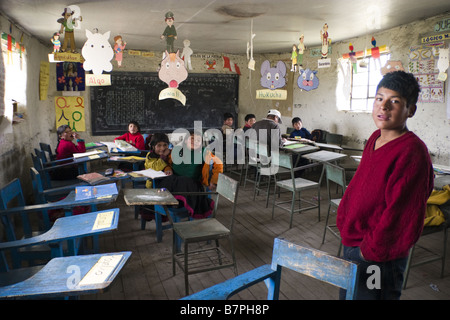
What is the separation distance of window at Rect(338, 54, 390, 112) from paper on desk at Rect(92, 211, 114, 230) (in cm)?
479

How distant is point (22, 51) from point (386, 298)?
494cm

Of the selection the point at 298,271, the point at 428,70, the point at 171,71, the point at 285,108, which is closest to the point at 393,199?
the point at 298,271

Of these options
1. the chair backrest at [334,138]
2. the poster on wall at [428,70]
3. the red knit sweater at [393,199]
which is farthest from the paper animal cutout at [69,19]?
the chair backrest at [334,138]

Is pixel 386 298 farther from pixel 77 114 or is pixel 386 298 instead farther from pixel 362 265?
pixel 77 114

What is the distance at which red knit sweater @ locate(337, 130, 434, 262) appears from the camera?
48.3 inches

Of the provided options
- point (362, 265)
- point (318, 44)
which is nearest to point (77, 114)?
point (318, 44)

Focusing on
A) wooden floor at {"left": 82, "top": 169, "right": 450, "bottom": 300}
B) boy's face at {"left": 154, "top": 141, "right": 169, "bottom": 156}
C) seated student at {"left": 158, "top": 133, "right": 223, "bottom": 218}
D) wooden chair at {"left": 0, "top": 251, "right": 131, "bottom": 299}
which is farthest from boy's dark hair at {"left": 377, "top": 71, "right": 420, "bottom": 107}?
boy's face at {"left": 154, "top": 141, "right": 169, "bottom": 156}

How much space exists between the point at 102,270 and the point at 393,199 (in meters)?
1.18

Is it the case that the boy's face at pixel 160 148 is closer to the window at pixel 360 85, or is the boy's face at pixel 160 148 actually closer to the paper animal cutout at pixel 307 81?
the paper animal cutout at pixel 307 81

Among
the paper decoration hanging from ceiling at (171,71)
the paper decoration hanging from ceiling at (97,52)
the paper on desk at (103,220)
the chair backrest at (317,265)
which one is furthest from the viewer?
the paper decoration hanging from ceiling at (171,71)

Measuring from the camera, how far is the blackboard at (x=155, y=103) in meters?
6.73

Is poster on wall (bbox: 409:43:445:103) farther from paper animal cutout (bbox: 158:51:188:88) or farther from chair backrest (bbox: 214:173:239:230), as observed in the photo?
chair backrest (bbox: 214:173:239:230)

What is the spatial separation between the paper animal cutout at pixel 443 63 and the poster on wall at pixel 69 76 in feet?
18.8

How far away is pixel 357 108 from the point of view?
236 inches
